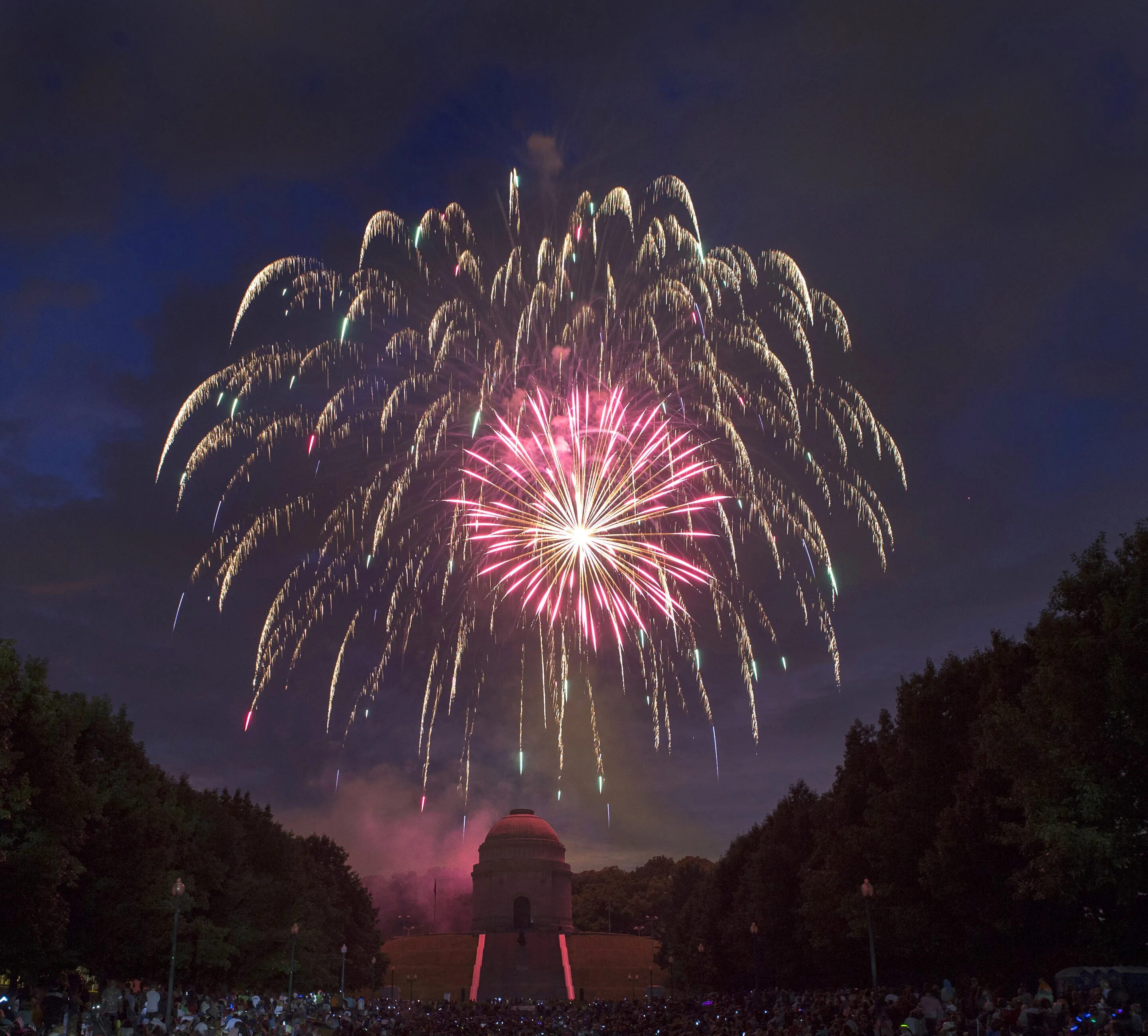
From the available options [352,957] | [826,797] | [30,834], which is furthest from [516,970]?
[30,834]

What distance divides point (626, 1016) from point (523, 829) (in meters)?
74.3

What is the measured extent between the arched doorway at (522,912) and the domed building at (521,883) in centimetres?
4

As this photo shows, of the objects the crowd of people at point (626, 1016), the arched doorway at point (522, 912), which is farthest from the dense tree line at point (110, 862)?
the arched doorway at point (522, 912)

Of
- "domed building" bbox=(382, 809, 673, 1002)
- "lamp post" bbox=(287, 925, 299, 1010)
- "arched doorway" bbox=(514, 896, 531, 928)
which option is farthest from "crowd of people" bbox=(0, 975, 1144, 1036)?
"arched doorway" bbox=(514, 896, 531, 928)

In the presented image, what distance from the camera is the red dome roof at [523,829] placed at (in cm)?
12250

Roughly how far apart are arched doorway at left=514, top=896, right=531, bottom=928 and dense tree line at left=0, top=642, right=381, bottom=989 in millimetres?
56576

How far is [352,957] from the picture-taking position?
88375mm

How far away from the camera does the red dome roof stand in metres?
122

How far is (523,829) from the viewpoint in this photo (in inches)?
4847

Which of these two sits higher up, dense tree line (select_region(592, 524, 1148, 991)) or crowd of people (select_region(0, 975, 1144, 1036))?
dense tree line (select_region(592, 524, 1148, 991))

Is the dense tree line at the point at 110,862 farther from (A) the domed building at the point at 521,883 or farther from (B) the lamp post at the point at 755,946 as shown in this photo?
(A) the domed building at the point at 521,883

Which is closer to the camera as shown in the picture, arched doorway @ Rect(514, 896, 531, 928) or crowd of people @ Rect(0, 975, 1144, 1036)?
crowd of people @ Rect(0, 975, 1144, 1036)

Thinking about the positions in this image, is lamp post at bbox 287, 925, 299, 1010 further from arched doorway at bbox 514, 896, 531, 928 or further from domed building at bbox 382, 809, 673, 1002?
arched doorway at bbox 514, 896, 531, 928

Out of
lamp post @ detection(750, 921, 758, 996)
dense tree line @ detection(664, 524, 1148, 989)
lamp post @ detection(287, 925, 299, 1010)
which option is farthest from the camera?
lamp post @ detection(750, 921, 758, 996)
